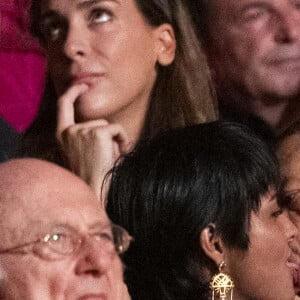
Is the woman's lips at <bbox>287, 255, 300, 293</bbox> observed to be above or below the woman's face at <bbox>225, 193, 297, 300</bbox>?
below

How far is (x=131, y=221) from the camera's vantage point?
1444 millimetres

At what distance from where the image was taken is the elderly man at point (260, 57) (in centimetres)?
193

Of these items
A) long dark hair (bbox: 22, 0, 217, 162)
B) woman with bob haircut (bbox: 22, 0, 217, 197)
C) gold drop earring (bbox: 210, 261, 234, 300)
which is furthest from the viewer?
long dark hair (bbox: 22, 0, 217, 162)

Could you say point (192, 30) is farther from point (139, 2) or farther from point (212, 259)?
point (212, 259)

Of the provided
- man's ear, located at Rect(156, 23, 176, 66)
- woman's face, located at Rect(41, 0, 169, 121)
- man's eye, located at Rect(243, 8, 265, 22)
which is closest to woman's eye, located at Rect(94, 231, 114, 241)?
woman's face, located at Rect(41, 0, 169, 121)

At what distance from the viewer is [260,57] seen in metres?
1.93

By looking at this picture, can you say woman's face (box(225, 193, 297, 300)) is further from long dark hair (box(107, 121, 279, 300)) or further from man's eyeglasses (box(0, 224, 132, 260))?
man's eyeglasses (box(0, 224, 132, 260))

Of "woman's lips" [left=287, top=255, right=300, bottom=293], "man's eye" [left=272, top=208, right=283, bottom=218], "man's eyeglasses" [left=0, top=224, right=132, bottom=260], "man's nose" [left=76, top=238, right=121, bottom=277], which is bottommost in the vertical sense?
"woman's lips" [left=287, top=255, right=300, bottom=293]

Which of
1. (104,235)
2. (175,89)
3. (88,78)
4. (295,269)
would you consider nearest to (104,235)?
(104,235)

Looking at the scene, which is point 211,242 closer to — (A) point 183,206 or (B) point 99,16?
(A) point 183,206

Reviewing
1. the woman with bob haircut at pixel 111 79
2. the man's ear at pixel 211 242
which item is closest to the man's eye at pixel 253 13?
the woman with bob haircut at pixel 111 79

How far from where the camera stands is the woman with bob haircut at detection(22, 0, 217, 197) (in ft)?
5.74

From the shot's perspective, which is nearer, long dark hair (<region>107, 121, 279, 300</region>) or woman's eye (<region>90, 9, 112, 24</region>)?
long dark hair (<region>107, 121, 279, 300</region>)

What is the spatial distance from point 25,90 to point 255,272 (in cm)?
93
